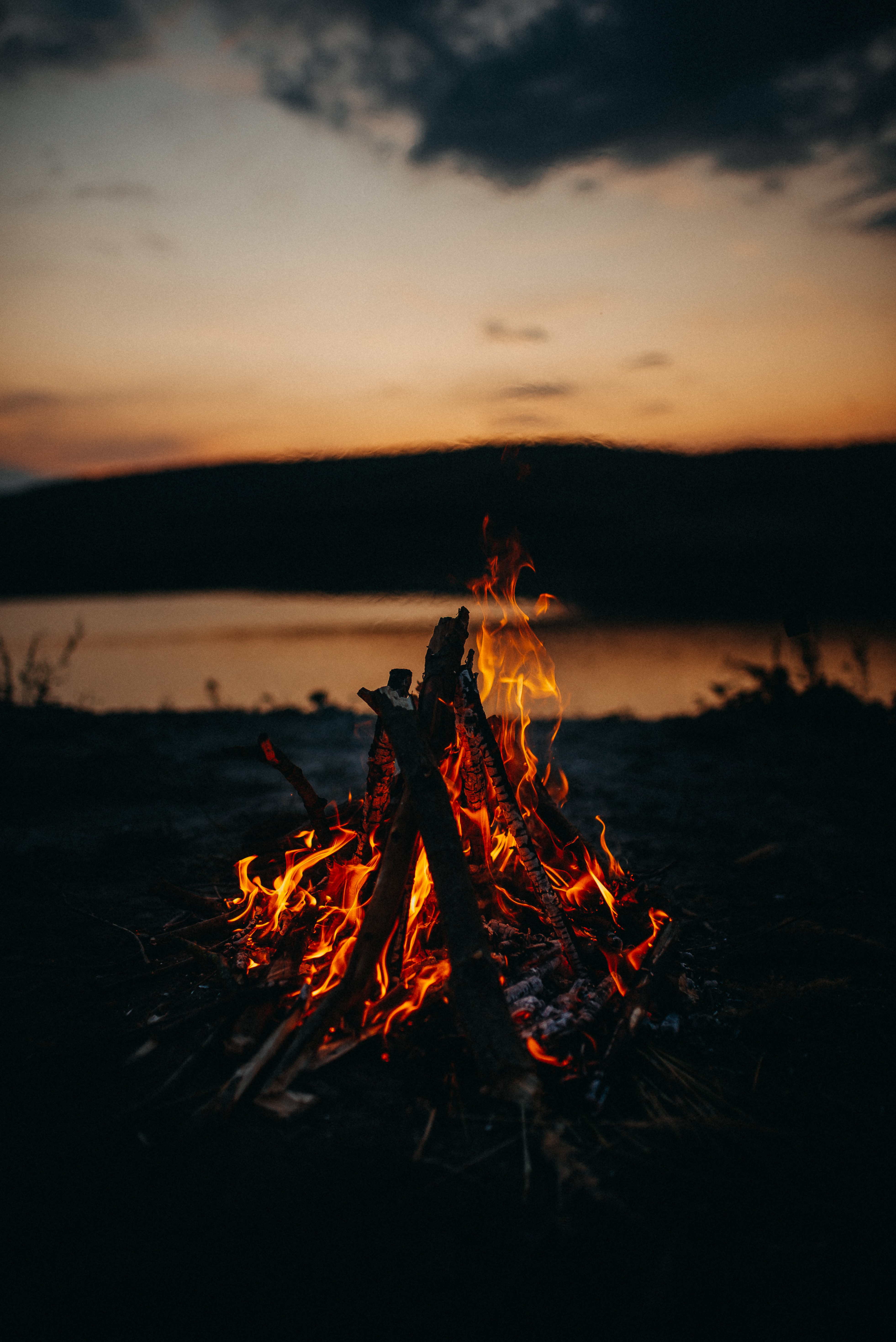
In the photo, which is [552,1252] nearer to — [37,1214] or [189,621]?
[37,1214]

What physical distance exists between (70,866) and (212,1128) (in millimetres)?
3346

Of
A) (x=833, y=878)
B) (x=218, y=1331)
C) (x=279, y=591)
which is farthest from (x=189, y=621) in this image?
(x=218, y=1331)

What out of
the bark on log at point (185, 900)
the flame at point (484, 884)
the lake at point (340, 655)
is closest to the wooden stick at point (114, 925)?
the bark on log at point (185, 900)

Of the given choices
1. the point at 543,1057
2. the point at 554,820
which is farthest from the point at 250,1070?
the point at 554,820

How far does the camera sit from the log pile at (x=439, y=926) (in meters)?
3.08

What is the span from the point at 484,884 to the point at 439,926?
34 centimetres

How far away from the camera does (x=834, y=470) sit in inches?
974

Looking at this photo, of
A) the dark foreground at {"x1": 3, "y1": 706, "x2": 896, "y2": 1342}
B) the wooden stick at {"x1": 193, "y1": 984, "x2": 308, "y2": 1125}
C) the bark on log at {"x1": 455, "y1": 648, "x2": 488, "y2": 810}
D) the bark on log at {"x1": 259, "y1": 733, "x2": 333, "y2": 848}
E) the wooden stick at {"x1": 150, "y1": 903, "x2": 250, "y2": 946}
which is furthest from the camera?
the wooden stick at {"x1": 150, "y1": 903, "x2": 250, "y2": 946}

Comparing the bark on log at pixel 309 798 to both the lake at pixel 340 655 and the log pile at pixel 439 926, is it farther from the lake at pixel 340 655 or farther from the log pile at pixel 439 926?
the lake at pixel 340 655

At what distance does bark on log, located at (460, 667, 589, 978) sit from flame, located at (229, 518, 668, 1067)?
0.08m

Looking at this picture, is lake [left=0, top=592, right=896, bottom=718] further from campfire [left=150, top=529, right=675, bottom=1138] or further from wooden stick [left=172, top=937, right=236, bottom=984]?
wooden stick [left=172, top=937, right=236, bottom=984]

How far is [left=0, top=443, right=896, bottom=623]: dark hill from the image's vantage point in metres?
12.8

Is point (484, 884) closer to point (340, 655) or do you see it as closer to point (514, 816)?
point (514, 816)

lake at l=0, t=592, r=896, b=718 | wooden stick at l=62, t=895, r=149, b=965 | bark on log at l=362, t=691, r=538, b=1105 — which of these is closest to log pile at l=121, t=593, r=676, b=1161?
bark on log at l=362, t=691, r=538, b=1105
